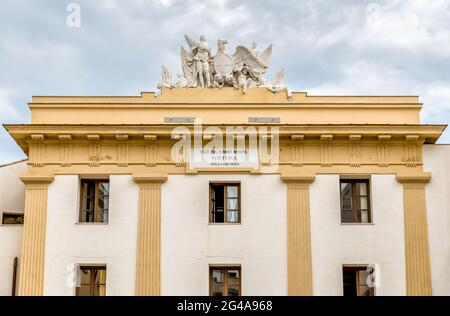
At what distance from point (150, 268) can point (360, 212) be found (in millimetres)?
7537

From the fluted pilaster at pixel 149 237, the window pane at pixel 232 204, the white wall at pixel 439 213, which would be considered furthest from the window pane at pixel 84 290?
the white wall at pixel 439 213

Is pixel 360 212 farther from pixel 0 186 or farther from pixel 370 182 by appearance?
pixel 0 186

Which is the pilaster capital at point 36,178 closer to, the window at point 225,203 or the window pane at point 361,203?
the window at point 225,203

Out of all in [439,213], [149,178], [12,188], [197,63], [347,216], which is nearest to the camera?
[439,213]

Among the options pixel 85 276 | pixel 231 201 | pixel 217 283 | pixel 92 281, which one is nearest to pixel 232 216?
pixel 231 201

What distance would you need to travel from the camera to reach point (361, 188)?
29500 millimetres

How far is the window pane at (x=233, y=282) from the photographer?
28328mm

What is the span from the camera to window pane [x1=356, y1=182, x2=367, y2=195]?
2945 cm

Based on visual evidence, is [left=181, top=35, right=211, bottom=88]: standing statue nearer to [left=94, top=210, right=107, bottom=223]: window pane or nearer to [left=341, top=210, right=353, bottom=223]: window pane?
[left=94, top=210, right=107, bottom=223]: window pane

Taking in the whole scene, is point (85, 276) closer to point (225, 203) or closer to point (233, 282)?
point (233, 282)

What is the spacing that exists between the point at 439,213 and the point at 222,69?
932 centimetres

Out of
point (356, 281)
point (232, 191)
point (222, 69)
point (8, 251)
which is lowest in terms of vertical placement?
point (356, 281)

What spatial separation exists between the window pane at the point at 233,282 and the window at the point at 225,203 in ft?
5.92
